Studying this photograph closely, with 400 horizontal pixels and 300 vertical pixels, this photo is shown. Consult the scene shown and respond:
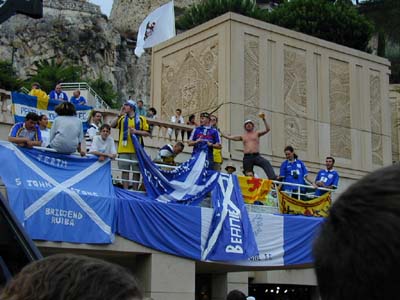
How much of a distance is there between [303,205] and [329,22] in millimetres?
32370

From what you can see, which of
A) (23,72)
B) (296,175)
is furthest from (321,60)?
(23,72)

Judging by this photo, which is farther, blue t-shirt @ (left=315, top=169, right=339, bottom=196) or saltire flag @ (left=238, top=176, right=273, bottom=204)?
blue t-shirt @ (left=315, top=169, right=339, bottom=196)

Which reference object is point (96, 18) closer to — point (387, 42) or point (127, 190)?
point (387, 42)

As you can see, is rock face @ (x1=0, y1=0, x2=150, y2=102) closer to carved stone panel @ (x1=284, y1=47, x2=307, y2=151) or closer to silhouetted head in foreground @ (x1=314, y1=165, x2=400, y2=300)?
carved stone panel @ (x1=284, y1=47, x2=307, y2=151)

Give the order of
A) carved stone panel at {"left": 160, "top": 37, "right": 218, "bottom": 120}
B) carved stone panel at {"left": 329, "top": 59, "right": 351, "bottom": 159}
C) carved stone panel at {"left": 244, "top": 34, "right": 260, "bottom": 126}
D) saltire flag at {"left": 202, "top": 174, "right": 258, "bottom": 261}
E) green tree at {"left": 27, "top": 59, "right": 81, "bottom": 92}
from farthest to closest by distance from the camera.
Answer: green tree at {"left": 27, "top": 59, "right": 81, "bottom": 92} < carved stone panel at {"left": 329, "top": 59, "right": 351, "bottom": 159} < carved stone panel at {"left": 160, "top": 37, "right": 218, "bottom": 120} < carved stone panel at {"left": 244, "top": 34, "right": 260, "bottom": 126} < saltire flag at {"left": 202, "top": 174, "right": 258, "bottom": 261}

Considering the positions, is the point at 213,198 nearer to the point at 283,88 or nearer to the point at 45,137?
the point at 45,137

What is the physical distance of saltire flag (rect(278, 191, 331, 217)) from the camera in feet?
53.6

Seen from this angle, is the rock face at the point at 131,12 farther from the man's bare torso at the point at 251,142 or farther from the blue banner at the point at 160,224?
the blue banner at the point at 160,224

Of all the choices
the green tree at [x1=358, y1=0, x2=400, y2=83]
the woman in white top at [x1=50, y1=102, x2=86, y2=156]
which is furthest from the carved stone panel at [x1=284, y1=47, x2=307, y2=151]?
the green tree at [x1=358, y1=0, x2=400, y2=83]

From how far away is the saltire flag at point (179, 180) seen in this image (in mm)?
14320

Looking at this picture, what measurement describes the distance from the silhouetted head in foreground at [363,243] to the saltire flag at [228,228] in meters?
13.2

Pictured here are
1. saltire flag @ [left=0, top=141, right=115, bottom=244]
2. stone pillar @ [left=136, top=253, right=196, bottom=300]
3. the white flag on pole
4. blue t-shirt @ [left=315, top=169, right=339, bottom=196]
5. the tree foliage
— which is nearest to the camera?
saltire flag @ [left=0, top=141, right=115, bottom=244]

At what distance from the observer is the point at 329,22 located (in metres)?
47.3

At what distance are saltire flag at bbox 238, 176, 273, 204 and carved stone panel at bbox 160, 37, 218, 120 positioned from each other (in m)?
8.63
